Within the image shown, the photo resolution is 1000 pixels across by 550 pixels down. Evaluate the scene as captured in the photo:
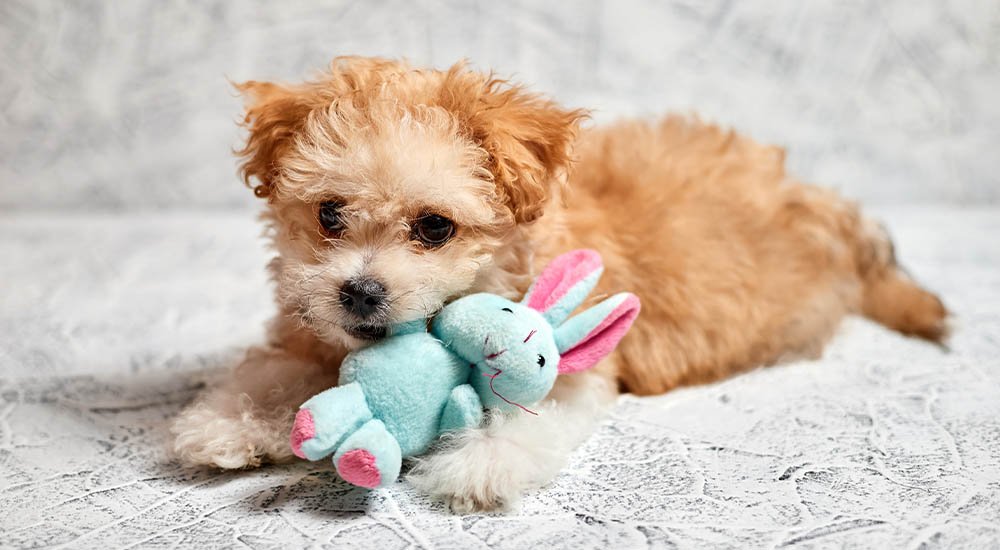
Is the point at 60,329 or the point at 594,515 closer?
the point at 594,515

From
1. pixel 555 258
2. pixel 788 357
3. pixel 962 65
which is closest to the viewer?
pixel 555 258

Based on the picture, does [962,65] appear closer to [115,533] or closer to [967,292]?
[967,292]

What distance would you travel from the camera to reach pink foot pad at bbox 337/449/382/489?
1.69m

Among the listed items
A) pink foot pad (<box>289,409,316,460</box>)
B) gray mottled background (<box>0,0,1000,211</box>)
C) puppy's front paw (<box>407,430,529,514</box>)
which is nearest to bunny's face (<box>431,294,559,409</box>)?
puppy's front paw (<box>407,430,529,514</box>)

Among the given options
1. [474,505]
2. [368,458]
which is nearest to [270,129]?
[368,458]

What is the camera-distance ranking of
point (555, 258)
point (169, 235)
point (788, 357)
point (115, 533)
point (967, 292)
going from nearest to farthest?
point (115, 533) → point (555, 258) → point (788, 357) → point (967, 292) → point (169, 235)

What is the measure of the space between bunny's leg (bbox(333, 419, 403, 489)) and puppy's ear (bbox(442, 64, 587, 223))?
55 cm

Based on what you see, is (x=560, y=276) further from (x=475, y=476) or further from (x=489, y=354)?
(x=475, y=476)

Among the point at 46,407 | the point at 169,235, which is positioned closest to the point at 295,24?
the point at 169,235

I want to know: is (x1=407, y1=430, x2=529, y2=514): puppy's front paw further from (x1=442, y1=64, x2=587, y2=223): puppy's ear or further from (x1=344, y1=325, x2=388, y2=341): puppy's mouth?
(x1=442, y1=64, x2=587, y2=223): puppy's ear

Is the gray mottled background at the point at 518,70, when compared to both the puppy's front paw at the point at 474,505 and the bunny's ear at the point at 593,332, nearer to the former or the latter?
the bunny's ear at the point at 593,332

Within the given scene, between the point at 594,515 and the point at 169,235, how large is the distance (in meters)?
2.84

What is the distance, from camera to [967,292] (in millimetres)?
3373

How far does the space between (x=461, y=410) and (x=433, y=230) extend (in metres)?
0.37
